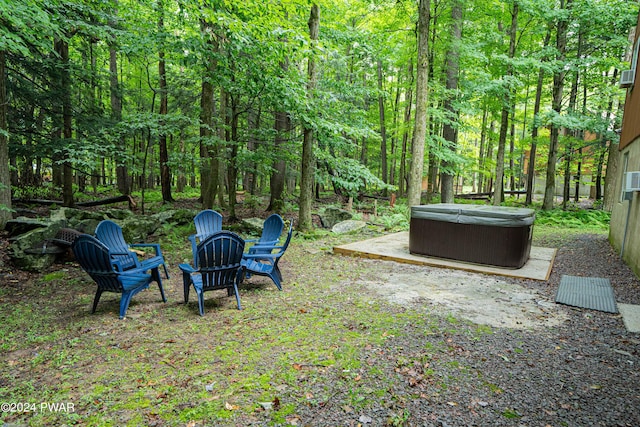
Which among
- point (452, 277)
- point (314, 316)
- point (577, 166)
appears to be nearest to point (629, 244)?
point (452, 277)

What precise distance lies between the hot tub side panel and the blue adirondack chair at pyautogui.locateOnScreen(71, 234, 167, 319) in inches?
191

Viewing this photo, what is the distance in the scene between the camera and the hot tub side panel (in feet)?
18.6

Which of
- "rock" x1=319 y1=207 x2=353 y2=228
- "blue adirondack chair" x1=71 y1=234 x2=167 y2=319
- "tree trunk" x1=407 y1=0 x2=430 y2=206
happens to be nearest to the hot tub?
"tree trunk" x1=407 y1=0 x2=430 y2=206

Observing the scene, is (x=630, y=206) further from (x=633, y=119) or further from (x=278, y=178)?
(x=278, y=178)

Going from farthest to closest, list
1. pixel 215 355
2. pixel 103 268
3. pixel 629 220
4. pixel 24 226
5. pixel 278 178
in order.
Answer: pixel 278 178, pixel 629 220, pixel 24 226, pixel 103 268, pixel 215 355

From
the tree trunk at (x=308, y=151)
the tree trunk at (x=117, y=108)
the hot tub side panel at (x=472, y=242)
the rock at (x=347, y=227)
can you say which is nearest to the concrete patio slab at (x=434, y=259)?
the hot tub side panel at (x=472, y=242)

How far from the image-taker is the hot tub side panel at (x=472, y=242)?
5.66 m

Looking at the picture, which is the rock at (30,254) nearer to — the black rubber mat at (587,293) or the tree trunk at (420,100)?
the black rubber mat at (587,293)

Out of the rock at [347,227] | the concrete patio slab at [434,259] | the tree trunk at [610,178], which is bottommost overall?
the concrete patio slab at [434,259]

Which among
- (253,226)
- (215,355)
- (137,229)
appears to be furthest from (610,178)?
(137,229)

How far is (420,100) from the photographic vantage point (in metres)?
9.89

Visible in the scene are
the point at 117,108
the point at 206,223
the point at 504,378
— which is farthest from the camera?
the point at 117,108

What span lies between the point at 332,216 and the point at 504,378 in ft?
26.6

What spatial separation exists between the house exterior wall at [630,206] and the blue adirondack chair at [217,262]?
20.0 feet
